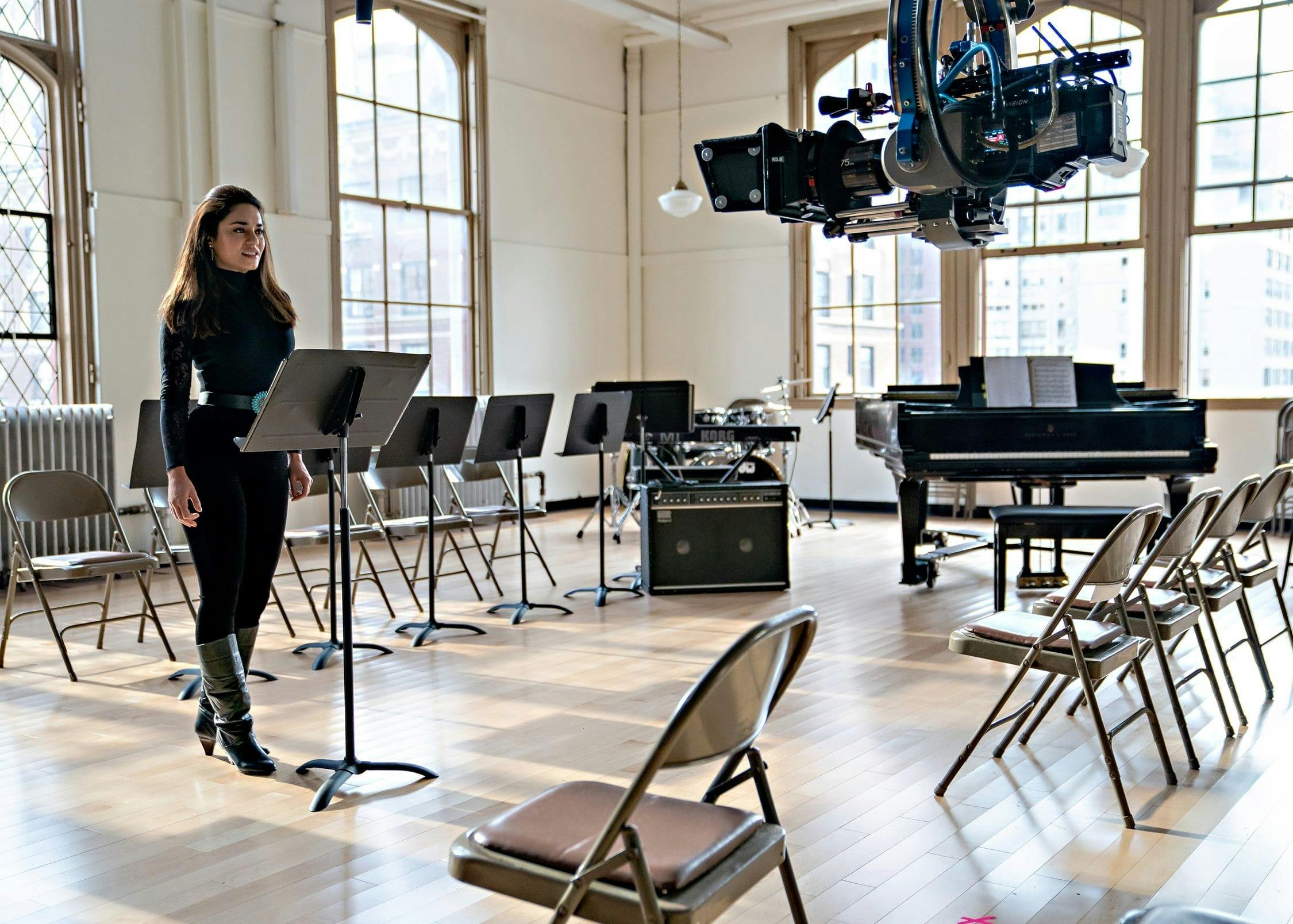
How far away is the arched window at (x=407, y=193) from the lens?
9250 millimetres

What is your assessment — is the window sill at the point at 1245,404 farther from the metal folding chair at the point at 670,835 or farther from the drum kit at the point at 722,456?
the metal folding chair at the point at 670,835

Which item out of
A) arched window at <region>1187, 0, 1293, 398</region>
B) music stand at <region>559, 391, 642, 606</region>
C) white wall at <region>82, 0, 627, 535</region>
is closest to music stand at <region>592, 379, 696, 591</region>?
music stand at <region>559, 391, 642, 606</region>

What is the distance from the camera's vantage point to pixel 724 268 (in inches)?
449

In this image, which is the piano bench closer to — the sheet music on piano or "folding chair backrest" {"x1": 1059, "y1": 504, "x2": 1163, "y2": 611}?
the sheet music on piano

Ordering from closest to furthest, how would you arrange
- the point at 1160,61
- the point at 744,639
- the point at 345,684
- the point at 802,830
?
the point at 744,639, the point at 802,830, the point at 345,684, the point at 1160,61

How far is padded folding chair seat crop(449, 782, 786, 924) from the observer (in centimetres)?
172

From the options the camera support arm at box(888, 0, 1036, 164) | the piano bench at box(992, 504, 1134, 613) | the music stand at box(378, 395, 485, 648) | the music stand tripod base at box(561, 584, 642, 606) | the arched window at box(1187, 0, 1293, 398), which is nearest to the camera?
the camera support arm at box(888, 0, 1036, 164)

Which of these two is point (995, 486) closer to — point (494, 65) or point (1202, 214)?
point (1202, 214)

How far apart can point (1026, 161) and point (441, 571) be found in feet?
14.2

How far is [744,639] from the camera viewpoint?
1.68 metres

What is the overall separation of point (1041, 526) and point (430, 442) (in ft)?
10.0

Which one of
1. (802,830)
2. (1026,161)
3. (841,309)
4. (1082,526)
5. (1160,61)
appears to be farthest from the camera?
(841,309)

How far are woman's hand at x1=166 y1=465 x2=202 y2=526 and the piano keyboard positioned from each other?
4.15 m

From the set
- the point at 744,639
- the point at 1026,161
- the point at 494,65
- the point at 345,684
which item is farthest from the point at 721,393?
the point at 744,639
